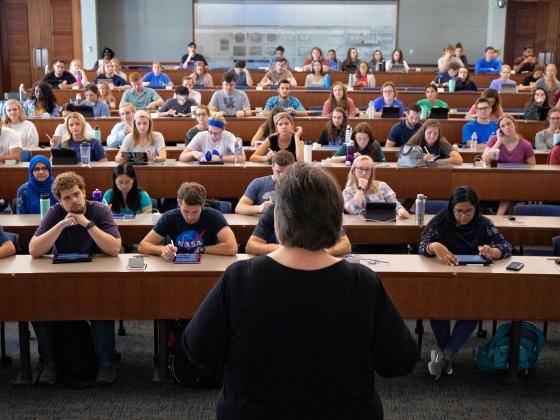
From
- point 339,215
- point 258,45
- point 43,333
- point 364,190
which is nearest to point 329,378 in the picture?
point 339,215

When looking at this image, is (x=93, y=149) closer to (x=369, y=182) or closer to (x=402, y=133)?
(x=369, y=182)

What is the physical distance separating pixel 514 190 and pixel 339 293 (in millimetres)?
5750

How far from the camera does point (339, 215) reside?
1.90 meters

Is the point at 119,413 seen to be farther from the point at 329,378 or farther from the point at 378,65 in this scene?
the point at 378,65

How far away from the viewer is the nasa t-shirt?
4637 millimetres

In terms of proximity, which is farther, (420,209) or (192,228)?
(420,209)

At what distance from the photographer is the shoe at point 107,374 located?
14.4 feet

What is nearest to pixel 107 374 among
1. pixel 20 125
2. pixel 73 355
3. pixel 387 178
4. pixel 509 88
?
pixel 73 355

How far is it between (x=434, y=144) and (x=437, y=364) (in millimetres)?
3495

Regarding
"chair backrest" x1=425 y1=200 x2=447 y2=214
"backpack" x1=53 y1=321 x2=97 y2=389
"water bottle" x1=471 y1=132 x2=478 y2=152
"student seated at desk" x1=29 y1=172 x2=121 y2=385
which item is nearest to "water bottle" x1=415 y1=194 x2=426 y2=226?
"chair backrest" x1=425 y1=200 x2=447 y2=214

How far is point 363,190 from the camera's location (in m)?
5.76

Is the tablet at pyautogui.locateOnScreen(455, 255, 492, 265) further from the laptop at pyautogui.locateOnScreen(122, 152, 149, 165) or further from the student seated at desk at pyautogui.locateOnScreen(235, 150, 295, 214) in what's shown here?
the laptop at pyautogui.locateOnScreen(122, 152, 149, 165)

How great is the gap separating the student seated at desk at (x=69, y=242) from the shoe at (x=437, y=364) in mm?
1874

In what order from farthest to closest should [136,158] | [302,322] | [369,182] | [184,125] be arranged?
1. [184,125]
2. [136,158]
3. [369,182]
4. [302,322]
